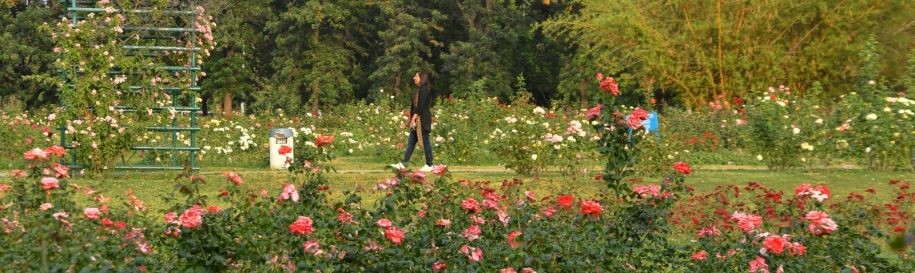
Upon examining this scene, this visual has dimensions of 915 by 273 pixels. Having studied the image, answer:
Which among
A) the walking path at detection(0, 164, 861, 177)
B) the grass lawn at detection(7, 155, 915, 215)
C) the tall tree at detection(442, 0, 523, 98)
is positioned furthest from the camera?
the tall tree at detection(442, 0, 523, 98)

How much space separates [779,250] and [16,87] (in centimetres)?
4602

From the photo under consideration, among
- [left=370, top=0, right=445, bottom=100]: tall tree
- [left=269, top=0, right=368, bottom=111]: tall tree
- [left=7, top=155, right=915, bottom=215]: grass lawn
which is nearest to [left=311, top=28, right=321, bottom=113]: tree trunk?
A: [left=269, top=0, right=368, bottom=111]: tall tree

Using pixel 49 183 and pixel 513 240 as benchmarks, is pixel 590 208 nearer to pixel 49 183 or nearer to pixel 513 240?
pixel 513 240

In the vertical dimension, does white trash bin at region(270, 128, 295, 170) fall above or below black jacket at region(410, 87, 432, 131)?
below

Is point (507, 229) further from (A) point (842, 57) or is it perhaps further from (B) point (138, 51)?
(A) point (842, 57)

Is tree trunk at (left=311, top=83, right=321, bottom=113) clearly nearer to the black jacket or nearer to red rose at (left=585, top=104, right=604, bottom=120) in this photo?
the black jacket

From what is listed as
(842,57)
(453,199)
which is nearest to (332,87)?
(842,57)

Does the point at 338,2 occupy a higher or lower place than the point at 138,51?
higher

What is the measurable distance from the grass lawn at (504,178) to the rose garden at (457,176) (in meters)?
0.07

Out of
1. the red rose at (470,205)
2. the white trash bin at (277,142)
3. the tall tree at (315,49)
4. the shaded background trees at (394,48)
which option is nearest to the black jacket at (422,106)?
the white trash bin at (277,142)

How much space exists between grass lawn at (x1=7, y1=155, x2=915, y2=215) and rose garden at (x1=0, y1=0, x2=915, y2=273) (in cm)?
7

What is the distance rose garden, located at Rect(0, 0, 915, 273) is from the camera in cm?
603

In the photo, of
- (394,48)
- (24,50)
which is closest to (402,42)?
(394,48)

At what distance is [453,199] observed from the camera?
6809mm
